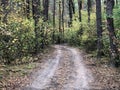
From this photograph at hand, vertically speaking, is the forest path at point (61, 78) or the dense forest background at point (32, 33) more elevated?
the dense forest background at point (32, 33)

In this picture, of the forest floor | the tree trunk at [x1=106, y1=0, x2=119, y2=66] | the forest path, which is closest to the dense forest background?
the tree trunk at [x1=106, y1=0, x2=119, y2=66]

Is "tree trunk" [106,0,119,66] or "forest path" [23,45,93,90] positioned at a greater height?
"tree trunk" [106,0,119,66]

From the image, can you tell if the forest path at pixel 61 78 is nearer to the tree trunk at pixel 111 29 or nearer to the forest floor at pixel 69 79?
the forest floor at pixel 69 79

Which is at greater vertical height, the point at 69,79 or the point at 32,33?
the point at 32,33

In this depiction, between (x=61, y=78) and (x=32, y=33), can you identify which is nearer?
(x=61, y=78)

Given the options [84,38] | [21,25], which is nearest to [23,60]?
[21,25]

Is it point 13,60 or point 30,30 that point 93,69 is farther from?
point 30,30

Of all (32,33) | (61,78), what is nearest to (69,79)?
(61,78)

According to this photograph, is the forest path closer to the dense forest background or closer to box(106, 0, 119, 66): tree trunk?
box(106, 0, 119, 66): tree trunk

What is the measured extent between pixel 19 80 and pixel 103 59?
980cm

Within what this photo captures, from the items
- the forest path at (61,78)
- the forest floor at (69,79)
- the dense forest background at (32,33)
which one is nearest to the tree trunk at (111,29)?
the dense forest background at (32,33)

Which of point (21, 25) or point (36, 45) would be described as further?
point (36, 45)

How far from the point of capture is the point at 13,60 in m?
20.5

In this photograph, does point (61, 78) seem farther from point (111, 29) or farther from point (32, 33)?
point (32, 33)
